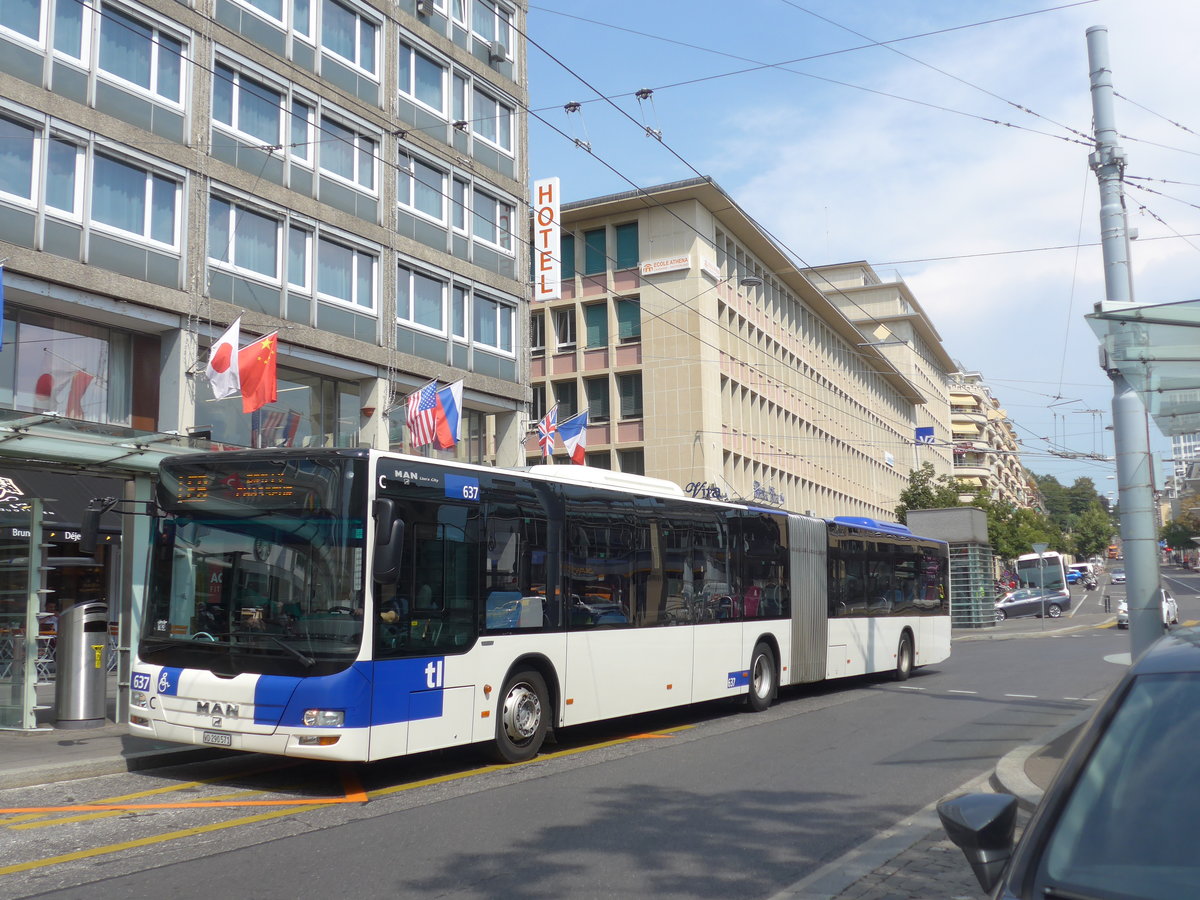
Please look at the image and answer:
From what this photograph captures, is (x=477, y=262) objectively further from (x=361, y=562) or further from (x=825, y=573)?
(x=361, y=562)

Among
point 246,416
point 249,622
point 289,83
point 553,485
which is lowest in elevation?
point 249,622

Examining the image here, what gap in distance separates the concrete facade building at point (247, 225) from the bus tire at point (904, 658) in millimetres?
11729

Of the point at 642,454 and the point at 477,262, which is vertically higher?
the point at 477,262

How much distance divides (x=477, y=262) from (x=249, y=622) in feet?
66.5

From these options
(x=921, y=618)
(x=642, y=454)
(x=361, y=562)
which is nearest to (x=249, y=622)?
(x=361, y=562)

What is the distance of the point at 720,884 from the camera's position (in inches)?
258

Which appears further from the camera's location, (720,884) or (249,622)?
(249,622)

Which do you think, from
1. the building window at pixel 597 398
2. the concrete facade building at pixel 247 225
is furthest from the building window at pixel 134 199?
the building window at pixel 597 398

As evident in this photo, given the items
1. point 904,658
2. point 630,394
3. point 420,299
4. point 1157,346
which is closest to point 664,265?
point 630,394

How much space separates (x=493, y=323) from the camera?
1172 inches

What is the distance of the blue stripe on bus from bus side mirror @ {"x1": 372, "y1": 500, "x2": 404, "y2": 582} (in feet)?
2.52

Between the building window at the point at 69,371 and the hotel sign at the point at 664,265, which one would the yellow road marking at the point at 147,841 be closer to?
the building window at the point at 69,371

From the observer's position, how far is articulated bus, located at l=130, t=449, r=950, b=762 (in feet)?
31.4

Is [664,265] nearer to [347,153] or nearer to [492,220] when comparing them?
[492,220]
